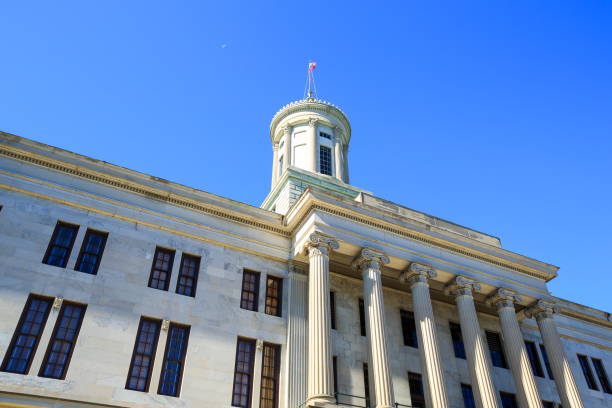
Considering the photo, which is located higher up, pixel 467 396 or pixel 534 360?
pixel 534 360

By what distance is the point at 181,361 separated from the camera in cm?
2162

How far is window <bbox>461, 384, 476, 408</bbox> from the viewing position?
26.8 meters

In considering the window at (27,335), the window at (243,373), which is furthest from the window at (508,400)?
the window at (27,335)

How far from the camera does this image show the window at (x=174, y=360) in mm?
20844

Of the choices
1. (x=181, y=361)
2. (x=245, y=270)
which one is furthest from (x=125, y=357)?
(x=245, y=270)

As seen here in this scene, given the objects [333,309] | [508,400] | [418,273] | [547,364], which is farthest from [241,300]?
[547,364]

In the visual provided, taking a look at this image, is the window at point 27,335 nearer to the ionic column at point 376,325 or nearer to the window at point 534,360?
the ionic column at point 376,325

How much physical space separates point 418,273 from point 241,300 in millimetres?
9090

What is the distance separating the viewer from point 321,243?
24828 mm

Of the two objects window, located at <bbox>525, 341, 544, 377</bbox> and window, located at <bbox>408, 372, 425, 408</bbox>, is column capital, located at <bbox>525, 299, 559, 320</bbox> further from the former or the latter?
window, located at <bbox>408, 372, 425, 408</bbox>

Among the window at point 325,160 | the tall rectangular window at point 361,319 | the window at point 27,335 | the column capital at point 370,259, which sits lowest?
the window at point 27,335

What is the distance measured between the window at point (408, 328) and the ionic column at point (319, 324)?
652 cm

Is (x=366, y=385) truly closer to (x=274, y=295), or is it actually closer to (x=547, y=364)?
(x=274, y=295)

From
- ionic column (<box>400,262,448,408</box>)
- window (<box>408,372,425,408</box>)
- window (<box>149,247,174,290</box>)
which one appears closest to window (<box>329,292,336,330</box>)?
ionic column (<box>400,262,448,408</box>)
